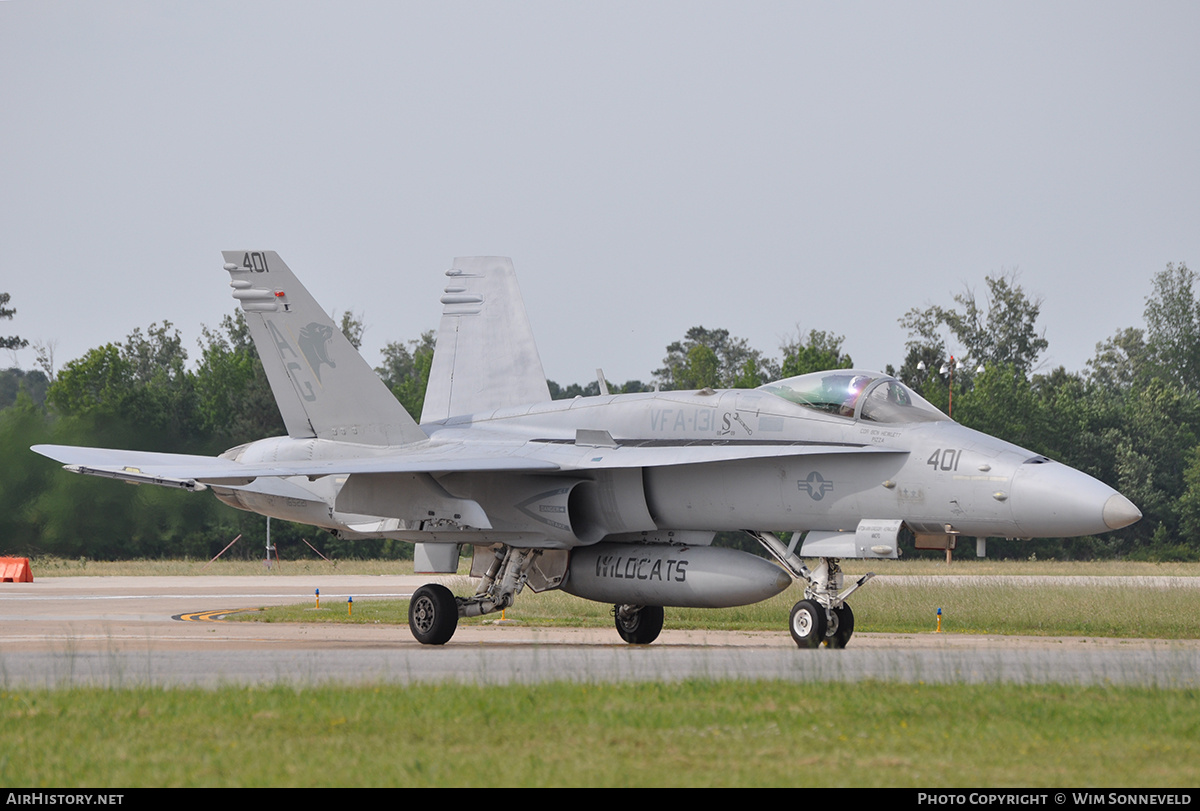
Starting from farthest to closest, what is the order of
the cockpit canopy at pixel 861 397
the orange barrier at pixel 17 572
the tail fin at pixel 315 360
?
the orange barrier at pixel 17 572 < the tail fin at pixel 315 360 < the cockpit canopy at pixel 861 397

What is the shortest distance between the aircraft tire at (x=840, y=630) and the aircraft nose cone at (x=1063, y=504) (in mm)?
2012

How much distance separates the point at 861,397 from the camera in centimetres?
1359

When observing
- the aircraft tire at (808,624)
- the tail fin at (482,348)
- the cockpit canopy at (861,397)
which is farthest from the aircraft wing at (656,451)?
the tail fin at (482,348)

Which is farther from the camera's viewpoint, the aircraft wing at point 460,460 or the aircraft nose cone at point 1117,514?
the aircraft wing at point 460,460

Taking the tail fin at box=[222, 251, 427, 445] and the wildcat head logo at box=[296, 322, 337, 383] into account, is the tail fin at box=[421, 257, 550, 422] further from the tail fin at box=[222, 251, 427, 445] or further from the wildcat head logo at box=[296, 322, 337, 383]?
the wildcat head logo at box=[296, 322, 337, 383]

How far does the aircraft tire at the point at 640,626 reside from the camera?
53.1 feet

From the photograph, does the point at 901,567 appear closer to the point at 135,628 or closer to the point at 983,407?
the point at 983,407

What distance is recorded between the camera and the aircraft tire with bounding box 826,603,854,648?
13148mm

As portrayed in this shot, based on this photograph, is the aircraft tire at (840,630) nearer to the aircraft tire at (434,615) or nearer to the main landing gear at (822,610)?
the main landing gear at (822,610)

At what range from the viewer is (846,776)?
6113 millimetres

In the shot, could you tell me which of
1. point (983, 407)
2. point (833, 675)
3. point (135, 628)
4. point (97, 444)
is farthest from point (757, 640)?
point (983, 407)

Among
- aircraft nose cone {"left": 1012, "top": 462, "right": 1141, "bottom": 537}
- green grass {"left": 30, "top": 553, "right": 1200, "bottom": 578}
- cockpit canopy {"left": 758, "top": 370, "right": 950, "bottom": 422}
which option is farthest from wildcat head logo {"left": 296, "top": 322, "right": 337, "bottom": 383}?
green grass {"left": 30, "top": 553, "right": 1200, "bottom": 578}

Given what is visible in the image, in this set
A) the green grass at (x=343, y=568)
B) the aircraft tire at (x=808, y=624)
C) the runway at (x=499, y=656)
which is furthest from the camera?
the green grass at (x=343, y=568)

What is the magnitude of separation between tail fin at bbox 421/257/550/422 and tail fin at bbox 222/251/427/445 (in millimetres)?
2343
